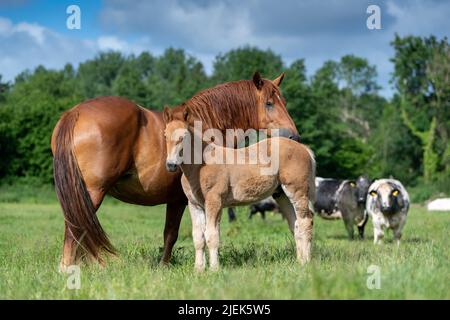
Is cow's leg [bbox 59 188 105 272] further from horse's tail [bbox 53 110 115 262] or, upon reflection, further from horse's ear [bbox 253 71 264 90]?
horse's ear [bbox 253 71 264 90]

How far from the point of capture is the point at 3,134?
45.7m

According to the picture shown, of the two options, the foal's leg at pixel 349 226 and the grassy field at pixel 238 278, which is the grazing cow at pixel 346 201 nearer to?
the foal's leg at pixel 349 226

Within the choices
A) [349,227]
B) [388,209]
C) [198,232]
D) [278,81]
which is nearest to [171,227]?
[198,232]

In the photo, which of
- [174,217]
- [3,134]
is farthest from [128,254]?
[3,134]

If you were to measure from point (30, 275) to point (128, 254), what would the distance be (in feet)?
6.39

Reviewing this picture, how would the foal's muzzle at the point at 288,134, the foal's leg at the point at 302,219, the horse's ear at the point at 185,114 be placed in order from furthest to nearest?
the foal's muzzle at the point at 288,134 → the foal's leg at the point at 302,219 → the horse's ear at the point at 185,114

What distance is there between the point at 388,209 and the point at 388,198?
0.31 meters

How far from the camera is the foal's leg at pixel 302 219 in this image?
693 centimetres

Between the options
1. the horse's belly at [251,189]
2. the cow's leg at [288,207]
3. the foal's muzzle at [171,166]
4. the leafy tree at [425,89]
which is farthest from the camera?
the leafy tree at [425,89]

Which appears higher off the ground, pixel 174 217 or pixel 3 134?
pixel 3 134

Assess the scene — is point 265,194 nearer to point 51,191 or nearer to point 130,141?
point 130,141

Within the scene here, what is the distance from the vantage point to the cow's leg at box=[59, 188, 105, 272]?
643cm

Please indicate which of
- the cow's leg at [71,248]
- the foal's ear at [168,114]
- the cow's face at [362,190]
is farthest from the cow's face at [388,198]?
the cow's leg at [71,248]
